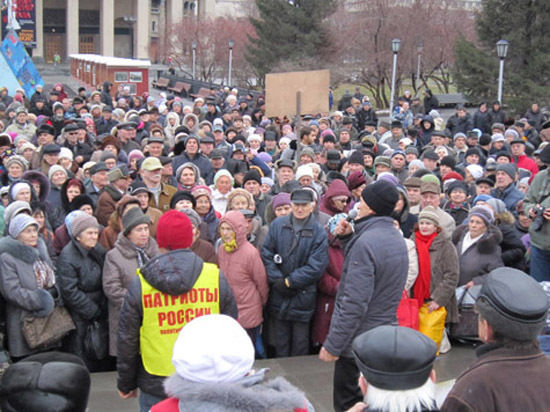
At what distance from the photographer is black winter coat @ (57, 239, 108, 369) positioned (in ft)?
19.2

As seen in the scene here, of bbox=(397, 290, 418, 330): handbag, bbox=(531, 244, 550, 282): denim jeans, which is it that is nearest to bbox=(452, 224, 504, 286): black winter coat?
bbox=(531, 244, 550, 282): denim jeans

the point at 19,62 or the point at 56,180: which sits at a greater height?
the point at 19,62

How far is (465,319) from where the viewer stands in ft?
22.1

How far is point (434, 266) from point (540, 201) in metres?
1.59

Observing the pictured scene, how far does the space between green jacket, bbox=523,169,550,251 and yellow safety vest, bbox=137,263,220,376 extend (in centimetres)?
406

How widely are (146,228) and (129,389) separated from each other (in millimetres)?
1808

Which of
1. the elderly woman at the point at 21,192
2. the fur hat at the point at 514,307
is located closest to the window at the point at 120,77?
the elderly woman at the point at 21,192

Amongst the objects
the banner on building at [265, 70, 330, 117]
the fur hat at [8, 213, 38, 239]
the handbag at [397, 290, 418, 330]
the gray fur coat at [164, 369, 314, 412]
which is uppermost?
the banner on building at [265, 70, 330, 117]

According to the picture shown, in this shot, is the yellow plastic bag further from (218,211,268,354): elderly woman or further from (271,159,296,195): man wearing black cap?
(271,159,296,195): man wearing black cap

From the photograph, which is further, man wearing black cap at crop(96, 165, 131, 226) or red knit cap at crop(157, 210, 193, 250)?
man wearing black cap at crop(96, 165, 131, 226)

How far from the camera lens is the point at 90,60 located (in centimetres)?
3762

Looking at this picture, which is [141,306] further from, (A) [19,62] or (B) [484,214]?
(A) [19,62]

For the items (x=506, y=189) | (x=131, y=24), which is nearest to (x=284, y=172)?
(x=506, y=189)

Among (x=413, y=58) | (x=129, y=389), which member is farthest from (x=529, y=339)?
(x=413, y=58)
